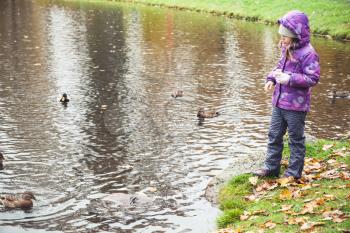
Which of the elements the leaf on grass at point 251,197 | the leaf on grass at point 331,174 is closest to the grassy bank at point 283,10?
the leaf on grass at point 331,174

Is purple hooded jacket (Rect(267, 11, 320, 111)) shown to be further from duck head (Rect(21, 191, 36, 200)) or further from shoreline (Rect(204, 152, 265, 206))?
duck head (Rect(21, 191, 36, 200))

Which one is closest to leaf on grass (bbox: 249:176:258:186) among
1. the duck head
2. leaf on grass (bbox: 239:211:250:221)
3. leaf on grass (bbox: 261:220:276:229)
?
leaf on grass (bbox: 239:211:250:221)

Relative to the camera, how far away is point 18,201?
9.98 meters

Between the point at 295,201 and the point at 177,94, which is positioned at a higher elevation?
the point at 295,201

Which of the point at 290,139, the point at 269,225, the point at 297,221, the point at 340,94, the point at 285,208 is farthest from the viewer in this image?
the point at 340,94

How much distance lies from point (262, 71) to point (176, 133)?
10601mm

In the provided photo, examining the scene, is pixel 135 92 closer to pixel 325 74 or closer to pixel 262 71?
pixel 262 71

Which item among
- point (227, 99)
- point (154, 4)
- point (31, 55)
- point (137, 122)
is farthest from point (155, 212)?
point (154, 4)

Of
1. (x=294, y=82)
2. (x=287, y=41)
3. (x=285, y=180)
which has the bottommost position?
(x=285, y=180)

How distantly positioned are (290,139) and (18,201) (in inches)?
203

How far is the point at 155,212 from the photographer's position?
33.2 ft

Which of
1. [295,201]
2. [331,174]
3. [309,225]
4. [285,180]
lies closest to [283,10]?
[331,174]

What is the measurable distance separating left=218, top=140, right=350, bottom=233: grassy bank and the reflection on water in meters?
0.60

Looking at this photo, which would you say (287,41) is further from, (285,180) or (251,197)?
(251,197)
